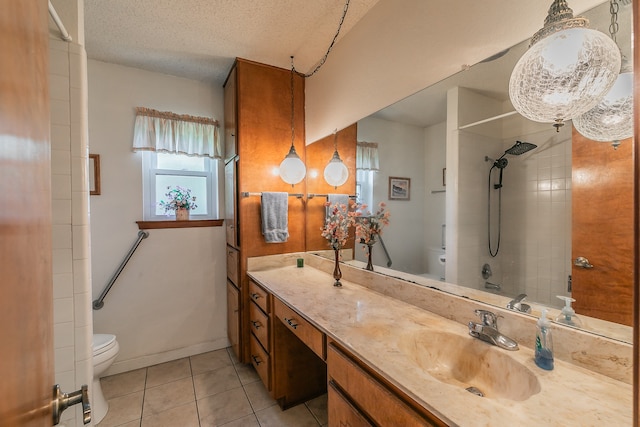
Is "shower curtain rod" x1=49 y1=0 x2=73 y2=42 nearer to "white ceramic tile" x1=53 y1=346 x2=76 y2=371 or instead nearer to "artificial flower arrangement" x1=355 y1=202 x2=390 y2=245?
"white ceramic tile" x1=53 y1=346 x2=76 y2=371

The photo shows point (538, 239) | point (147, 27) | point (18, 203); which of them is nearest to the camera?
point (18, 203)

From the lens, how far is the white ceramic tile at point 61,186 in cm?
108

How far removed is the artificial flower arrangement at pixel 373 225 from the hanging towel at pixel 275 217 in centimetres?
77

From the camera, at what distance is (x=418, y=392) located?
0.73 meters

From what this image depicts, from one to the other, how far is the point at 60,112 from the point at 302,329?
1463mm

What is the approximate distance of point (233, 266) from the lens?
7.82 feet

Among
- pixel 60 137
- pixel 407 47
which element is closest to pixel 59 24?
pixel 60 137

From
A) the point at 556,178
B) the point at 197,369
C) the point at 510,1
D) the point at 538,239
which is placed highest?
the point at 510,1

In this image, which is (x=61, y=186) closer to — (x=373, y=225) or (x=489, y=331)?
(x=373, y=225)

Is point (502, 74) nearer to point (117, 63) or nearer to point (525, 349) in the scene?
point (525, 349)

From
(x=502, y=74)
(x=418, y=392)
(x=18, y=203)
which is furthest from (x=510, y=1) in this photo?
(x=18, y=203)

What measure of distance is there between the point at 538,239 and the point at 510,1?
37.0 inches

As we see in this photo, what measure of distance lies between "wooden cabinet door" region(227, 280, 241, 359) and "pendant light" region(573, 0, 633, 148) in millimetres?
2332

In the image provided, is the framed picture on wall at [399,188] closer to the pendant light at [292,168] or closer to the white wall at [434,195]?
the white wall at [434,195]
